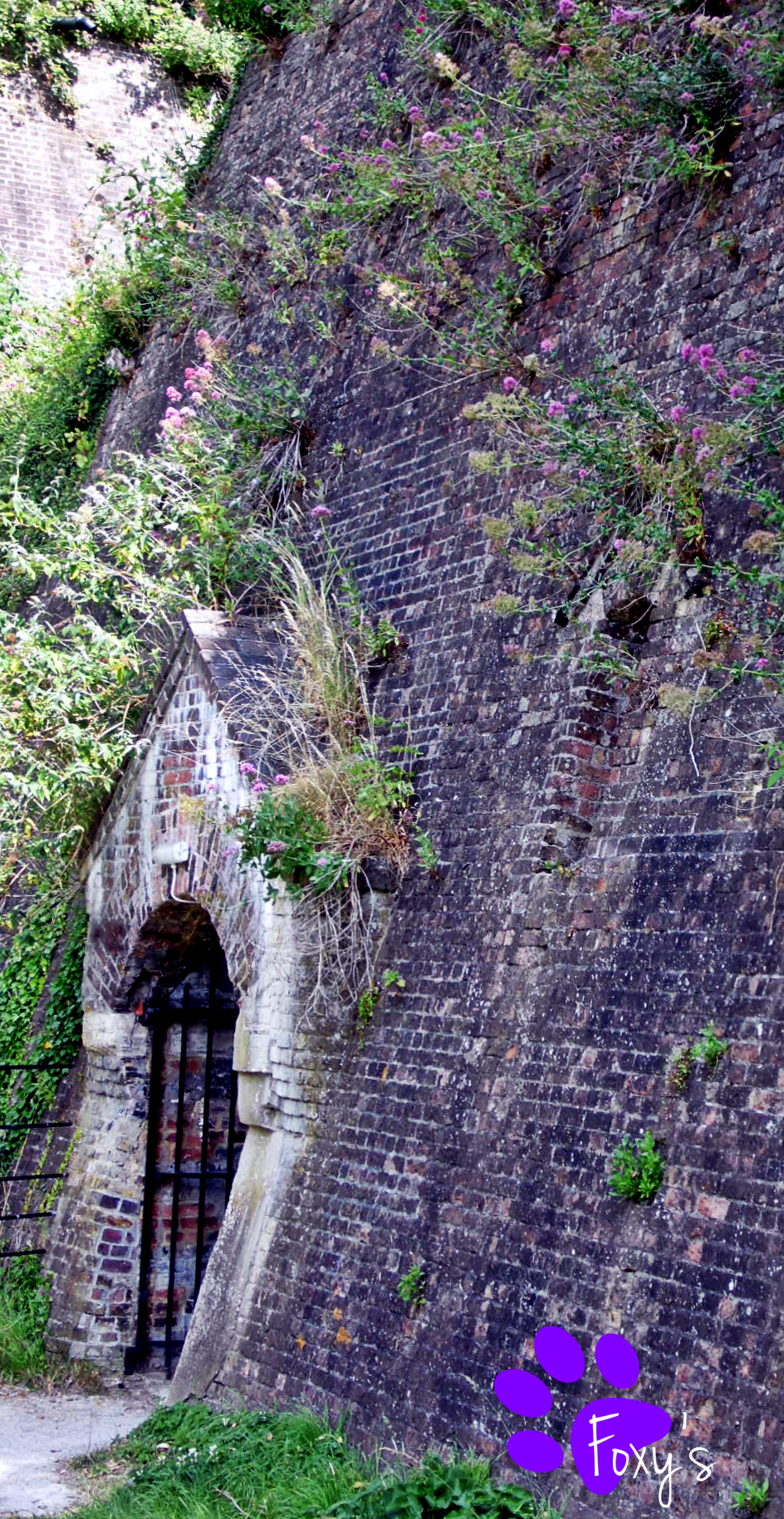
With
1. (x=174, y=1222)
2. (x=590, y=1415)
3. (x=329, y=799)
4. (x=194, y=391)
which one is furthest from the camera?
(x=194, y=391)

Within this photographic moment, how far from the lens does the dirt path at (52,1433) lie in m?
7.00

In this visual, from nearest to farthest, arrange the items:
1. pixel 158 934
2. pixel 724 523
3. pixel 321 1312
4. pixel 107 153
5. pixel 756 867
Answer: pixel 756 867 → pixel 724 523 → pixel 321 1312 → pixel 158 934 → pixel 107 153

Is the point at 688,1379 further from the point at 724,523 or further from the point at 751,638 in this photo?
the point at 724,523

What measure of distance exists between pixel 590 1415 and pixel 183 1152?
15.9 ft

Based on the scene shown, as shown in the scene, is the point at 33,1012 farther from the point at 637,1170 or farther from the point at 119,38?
the point at 119,38

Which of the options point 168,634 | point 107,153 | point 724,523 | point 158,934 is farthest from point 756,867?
point 107,153

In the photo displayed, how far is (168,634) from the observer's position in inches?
419

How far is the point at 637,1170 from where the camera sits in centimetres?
528

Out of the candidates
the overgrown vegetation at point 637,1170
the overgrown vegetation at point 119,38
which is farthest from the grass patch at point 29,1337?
the overgrown vegetation at point 119,38

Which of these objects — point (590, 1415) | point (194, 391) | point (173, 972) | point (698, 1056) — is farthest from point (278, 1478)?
point (194, 391)

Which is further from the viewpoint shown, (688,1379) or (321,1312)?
(321,1312)

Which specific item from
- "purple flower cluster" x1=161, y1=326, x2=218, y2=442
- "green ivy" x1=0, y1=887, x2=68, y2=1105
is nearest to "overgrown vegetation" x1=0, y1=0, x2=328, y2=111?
"purple flower cluster" x1=161, y1=326, x2=218, y2=442

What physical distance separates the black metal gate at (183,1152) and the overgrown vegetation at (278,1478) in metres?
1.89

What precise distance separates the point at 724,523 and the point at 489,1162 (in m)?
2.67
